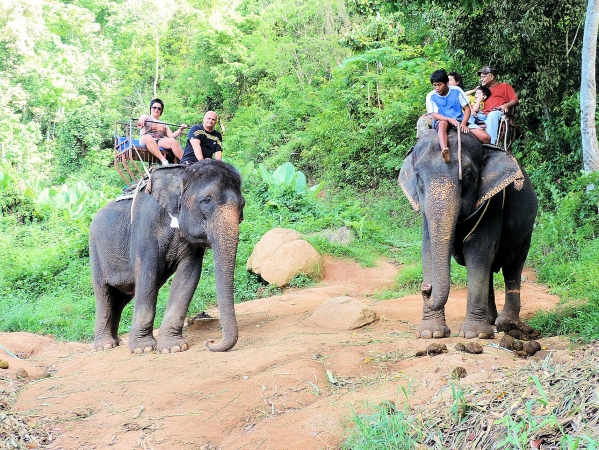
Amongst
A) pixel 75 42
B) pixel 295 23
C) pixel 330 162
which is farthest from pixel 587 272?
pixel 75 42

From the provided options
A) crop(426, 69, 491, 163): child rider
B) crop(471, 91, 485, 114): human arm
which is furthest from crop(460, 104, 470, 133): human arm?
crop(471, 91, 485, 114): human arm

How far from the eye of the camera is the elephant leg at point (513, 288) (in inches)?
289

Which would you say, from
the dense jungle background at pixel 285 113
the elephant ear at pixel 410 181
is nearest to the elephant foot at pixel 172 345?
the elephant ear at pixel 410 181

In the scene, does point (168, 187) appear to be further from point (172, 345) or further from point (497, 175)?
point (497, 175)

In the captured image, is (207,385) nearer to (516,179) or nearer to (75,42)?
(516,179)

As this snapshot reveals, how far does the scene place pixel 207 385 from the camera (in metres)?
5.20

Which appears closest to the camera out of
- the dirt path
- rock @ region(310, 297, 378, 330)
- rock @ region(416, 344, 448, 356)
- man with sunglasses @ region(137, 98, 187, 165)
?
the dirt path

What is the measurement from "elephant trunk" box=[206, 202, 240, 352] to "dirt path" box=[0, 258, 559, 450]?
160 mm

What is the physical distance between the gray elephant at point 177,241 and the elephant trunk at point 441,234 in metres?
1.84

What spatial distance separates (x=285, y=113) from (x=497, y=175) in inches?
700

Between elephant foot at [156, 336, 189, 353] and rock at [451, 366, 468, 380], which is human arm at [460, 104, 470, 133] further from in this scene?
elephant foot at [156, 336, 189, 353]

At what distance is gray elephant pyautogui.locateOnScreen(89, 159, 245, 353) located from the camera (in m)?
6.63

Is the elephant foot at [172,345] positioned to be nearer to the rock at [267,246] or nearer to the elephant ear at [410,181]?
the elephant ear at [410,181]

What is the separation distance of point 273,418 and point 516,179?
333 centimetres
